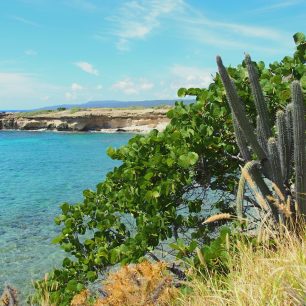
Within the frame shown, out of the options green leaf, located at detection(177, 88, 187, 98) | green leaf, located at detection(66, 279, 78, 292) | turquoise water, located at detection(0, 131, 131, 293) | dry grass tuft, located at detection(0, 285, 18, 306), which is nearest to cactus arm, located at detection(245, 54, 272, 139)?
green leaf, located at detection(177, 88, 187, 98)

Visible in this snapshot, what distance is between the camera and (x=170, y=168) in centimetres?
490

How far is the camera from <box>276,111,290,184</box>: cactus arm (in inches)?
166

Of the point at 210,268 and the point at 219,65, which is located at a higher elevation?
the point at 219,65

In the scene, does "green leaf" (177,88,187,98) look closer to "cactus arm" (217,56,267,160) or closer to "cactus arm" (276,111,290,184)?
"cactus arm" (217,56,267,160)

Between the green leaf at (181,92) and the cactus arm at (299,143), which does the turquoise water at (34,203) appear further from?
the cactus arm at (299,143)

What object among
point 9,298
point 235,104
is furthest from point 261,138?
point 9,298

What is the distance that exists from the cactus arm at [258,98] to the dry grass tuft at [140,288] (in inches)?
65.9

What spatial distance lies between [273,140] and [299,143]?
0.74 ft

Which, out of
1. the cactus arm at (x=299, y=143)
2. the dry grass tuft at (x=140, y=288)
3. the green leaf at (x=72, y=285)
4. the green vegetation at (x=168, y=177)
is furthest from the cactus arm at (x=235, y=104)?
the green leaf at (x=72, y=285)

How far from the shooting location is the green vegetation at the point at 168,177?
15.7 feet

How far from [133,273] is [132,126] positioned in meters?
71.2

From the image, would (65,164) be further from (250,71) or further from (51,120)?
(51,120)

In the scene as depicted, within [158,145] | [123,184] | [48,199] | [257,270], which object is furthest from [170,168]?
[48,199]

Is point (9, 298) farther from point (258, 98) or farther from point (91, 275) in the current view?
point (258, 98)
